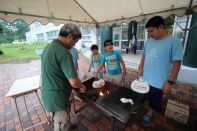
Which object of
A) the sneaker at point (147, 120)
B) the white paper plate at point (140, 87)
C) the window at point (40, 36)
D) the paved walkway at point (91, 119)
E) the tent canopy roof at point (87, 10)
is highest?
the window at point (40, 36)

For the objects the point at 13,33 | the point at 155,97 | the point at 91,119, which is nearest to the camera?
the point at 155,97

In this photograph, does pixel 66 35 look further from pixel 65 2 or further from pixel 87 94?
pixel 65 2

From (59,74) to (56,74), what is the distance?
1.4 inches

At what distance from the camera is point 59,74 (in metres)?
1.35

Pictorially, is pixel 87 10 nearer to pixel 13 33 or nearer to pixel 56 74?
pixel 56 74

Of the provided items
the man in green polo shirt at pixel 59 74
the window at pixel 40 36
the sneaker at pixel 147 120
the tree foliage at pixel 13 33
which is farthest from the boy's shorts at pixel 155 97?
the tree foliage at pixel 13 33

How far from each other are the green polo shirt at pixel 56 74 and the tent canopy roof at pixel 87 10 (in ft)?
7.09

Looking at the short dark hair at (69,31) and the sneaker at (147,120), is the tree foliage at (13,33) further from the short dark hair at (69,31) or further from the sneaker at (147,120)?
the sneaker at (147,120)

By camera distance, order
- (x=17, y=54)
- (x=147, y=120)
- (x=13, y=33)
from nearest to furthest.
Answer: (x=147, y=120) < (x=17, y=54) < (x=13, y=33)

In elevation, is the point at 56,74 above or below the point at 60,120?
above

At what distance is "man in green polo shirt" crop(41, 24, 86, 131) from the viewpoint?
1.24 m

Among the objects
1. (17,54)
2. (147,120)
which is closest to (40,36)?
(17,54)

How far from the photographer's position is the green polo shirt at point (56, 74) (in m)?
1.23

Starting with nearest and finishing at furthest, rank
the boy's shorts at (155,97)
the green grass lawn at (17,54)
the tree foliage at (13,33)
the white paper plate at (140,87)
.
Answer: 1. the white paper plate at (140,87)
2. the boy's shorts at (155,97)
3. the green grass lawn at (17,54)
4. the tree foliage at (13,33)
